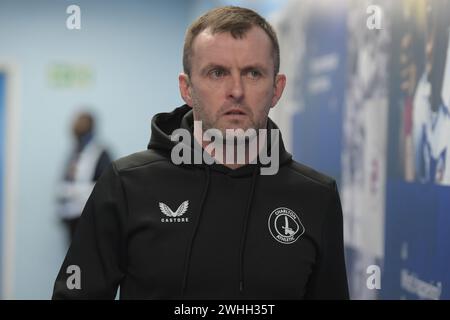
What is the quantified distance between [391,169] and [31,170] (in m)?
3.60

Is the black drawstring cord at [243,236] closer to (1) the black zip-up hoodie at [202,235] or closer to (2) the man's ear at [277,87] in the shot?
(1) the black zip-up hoodie at [202,235]

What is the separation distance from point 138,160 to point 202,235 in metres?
0.20

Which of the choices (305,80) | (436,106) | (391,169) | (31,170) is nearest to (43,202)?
(31,170)

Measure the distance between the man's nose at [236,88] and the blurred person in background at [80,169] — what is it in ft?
12.0

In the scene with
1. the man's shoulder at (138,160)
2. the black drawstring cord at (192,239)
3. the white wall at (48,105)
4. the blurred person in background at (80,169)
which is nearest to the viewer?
the black drawstring cord at (192,239)

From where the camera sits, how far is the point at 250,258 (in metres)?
1.26

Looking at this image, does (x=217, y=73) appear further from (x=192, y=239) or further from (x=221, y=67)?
A: (x=192, y=239)

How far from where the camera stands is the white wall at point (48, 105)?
5.15m

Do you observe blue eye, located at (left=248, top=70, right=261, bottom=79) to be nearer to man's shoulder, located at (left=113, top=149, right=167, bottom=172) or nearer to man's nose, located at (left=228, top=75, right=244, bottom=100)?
man's nose, located at (left=228, top=75, right=244, bottom=100)

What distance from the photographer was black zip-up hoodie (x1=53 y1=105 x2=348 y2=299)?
1229 mm

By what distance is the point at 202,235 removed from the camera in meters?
1.27

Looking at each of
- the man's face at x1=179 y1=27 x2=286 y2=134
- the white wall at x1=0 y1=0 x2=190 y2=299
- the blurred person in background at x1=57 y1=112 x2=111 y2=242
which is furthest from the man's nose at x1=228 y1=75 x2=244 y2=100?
the white wall at x1=0 y1=0 x2=190 y2=299

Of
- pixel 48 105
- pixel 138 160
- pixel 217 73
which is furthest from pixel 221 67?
pixel 48 105

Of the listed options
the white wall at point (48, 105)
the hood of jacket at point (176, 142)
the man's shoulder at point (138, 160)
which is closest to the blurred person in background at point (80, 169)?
the white wall at point (48, 105)
